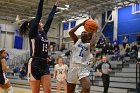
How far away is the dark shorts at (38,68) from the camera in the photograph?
5.01 meters

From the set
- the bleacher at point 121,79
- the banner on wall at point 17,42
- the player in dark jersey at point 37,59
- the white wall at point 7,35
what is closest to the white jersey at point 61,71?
the bleacher at point 121,79

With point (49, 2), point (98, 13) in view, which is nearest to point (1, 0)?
point (49, 2)

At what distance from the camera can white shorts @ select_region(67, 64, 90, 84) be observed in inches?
222

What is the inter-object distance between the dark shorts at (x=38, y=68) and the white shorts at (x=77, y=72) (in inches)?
31.9

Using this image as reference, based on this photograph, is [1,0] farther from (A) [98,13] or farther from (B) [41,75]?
(B) [41,75]

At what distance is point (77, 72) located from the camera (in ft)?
18.7

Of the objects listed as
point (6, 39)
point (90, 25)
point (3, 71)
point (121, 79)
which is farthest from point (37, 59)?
point (6, 39)

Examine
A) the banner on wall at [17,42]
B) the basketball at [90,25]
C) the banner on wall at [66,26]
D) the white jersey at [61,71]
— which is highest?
the banner on wall at [66,26]

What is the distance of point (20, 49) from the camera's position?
1316 inches

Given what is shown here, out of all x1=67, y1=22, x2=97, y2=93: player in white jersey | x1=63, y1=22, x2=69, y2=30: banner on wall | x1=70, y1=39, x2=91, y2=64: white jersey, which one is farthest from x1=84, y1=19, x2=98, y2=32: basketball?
x1=63, y1=22, x2=69, y2=30: banner on wall

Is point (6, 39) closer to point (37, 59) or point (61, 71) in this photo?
point (61, 71)

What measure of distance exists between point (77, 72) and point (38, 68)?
38.6 inches

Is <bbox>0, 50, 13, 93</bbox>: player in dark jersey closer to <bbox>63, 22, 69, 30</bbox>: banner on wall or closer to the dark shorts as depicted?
the dark shorts

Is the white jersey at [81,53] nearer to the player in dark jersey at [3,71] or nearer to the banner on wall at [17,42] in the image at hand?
the player in dark jersey at [3,71]
